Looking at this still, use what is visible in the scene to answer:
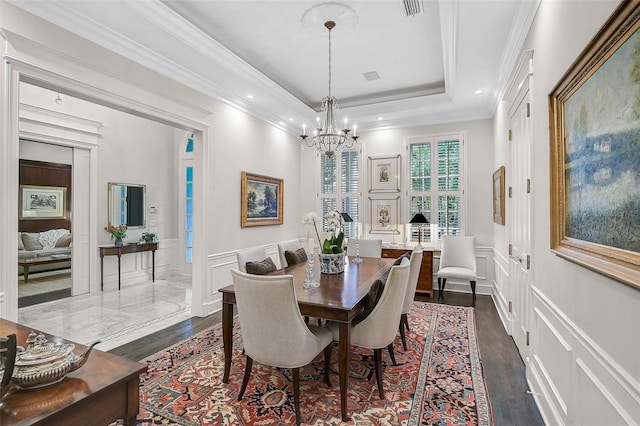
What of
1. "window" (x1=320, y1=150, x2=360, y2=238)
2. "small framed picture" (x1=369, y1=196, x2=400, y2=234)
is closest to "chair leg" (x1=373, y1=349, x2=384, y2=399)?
"small framed picture" (x1=369, y1=196, x2=400, y2=234)

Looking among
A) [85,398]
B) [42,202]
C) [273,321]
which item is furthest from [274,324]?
[42,202]

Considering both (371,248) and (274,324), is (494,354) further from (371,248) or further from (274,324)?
(274,324)

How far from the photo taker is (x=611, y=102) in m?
1.27

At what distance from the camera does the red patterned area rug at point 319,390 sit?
2.10m

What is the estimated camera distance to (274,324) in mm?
2021

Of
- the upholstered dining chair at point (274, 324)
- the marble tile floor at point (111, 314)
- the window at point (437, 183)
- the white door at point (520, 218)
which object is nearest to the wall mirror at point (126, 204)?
the marble tile floor at point (111, 314)

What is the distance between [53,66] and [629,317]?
3.87 metres

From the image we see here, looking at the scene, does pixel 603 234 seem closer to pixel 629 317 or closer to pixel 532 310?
pixel 629 317

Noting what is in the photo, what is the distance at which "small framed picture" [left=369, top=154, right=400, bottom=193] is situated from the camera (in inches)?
223

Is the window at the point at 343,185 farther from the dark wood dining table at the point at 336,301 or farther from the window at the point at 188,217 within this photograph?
the window at the point at 188,217

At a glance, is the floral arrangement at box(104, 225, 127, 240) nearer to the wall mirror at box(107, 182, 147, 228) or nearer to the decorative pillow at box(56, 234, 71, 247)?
the wall mirror at box(107, 182, 147, 228)

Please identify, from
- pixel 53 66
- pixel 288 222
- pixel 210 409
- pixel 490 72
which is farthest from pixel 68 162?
pixel 490 72

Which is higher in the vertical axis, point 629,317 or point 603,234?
point 603,234

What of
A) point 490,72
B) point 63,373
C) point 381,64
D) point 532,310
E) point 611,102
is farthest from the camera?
point 381,64
